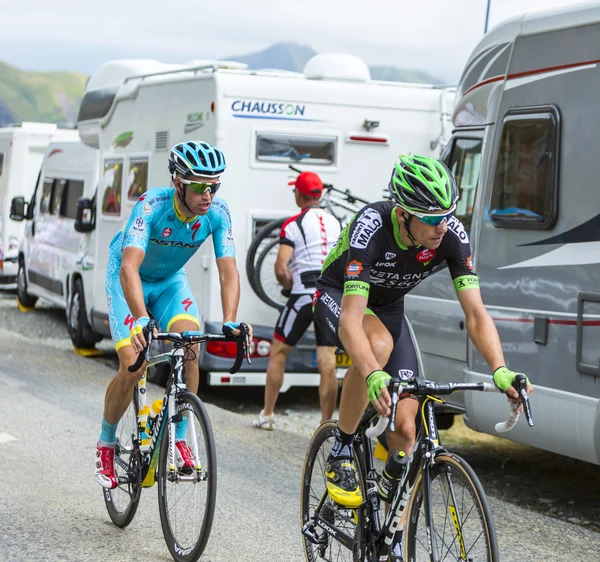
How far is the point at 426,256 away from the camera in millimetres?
4633

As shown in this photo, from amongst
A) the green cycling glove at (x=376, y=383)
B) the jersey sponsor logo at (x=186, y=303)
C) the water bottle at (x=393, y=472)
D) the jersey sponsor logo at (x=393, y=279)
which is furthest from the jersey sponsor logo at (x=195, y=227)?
the green cycling glove at (x=376, y=383)

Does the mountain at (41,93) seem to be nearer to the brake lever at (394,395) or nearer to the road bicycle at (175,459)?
the road bicycle at (175,459)

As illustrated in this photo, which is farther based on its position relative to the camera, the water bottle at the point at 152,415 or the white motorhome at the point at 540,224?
the white motorhome at the point at 540,224

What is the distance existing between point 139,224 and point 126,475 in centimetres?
130

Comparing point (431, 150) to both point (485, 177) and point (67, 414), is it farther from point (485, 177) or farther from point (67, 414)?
point (67, 414)

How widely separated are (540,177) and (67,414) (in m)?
4.39

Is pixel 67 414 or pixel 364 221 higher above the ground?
pixel 364 221

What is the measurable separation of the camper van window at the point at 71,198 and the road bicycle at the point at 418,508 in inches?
385

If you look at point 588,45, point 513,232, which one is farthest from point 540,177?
point 588,45

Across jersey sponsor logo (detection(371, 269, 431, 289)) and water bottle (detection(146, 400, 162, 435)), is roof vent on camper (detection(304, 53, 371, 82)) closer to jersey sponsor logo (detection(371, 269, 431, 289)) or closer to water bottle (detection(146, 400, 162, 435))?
water bottle (detection(146, 400, 162, 435))

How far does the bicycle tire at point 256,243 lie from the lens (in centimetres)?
960

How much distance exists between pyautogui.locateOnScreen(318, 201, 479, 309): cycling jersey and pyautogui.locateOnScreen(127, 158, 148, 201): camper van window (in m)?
6.71

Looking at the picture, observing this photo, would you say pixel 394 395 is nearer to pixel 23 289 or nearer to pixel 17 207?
pixel 17 207

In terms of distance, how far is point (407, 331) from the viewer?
198 inches
